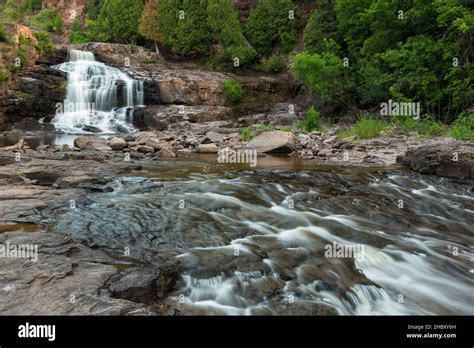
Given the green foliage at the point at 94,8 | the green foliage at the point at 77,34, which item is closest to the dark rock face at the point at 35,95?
the green foliage at the point at 77,34

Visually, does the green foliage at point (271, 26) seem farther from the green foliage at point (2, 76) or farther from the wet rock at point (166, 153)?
the wet rock at point (166, 153)

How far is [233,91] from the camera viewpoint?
1136 inches

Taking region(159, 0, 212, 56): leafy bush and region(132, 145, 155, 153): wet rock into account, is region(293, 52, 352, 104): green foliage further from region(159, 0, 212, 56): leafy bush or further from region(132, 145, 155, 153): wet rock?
region(159, 0, 212, 56): leafy bush

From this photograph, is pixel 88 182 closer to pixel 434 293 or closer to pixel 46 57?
pixel 434 293

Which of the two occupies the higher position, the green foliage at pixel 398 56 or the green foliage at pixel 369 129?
the green foliage at pixel 398 56

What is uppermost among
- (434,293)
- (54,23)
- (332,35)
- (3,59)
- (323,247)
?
(54,23)

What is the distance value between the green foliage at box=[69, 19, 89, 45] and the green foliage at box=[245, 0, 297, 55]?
26138 millimetres

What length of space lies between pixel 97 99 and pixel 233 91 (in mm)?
10005

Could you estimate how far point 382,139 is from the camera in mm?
16547

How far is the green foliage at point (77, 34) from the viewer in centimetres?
5157

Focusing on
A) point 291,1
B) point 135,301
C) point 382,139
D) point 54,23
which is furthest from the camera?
point 54,23

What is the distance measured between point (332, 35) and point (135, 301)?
24950 mm

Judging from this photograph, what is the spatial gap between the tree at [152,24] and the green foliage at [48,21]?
2582 centimetres

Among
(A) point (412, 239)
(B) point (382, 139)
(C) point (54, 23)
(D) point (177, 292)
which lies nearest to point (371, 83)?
(B) point (382, 139)
